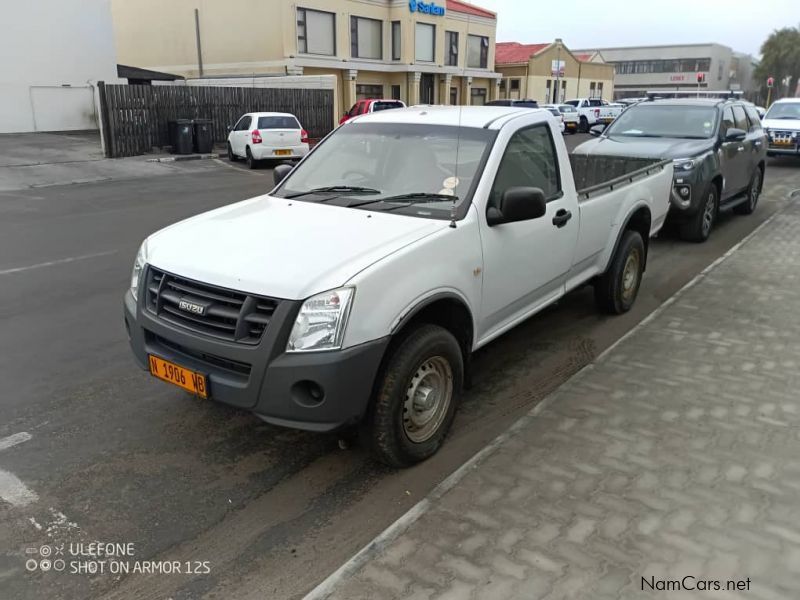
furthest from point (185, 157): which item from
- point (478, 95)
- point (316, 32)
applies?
point (478, 95)

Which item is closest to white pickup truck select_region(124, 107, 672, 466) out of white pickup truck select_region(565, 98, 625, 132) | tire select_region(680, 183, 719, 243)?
tire select_region(680, 183, 719, 243)

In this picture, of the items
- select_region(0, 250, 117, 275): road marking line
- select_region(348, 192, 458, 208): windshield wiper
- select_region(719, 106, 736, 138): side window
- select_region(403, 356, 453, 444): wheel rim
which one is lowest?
select_region(0, 250, 117, 275): road marking line

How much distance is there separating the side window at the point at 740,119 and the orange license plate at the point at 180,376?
→ 976 centimetres

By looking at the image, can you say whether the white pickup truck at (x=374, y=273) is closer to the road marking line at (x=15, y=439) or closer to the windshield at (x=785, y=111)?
the road marking line at (x=15, y=439)

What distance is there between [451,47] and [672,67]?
73700 millimetres

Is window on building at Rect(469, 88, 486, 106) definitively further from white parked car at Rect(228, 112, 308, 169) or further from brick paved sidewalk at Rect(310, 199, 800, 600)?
brick paved sidewalk at Rect(310, 199, 800, 600)

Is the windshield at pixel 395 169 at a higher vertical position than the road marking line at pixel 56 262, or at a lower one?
higher

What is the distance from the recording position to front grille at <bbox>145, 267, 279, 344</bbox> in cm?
314

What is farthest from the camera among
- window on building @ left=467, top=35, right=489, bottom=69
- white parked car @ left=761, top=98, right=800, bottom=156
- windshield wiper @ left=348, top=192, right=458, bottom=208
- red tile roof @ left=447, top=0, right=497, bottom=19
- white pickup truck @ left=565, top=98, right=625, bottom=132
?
window on building @ left=467, top=35, right=489, bottom=69

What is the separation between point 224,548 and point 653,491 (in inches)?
83.2

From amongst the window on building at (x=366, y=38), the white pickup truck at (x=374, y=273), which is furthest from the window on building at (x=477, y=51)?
the white pickup truck at (x=374, y=273)

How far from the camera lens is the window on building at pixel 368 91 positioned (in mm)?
36688

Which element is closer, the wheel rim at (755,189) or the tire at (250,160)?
the wheel rim at (755,189)

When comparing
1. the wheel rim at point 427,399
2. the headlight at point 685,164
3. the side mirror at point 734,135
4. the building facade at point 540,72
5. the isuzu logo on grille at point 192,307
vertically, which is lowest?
the wheel rim at point 427,399
